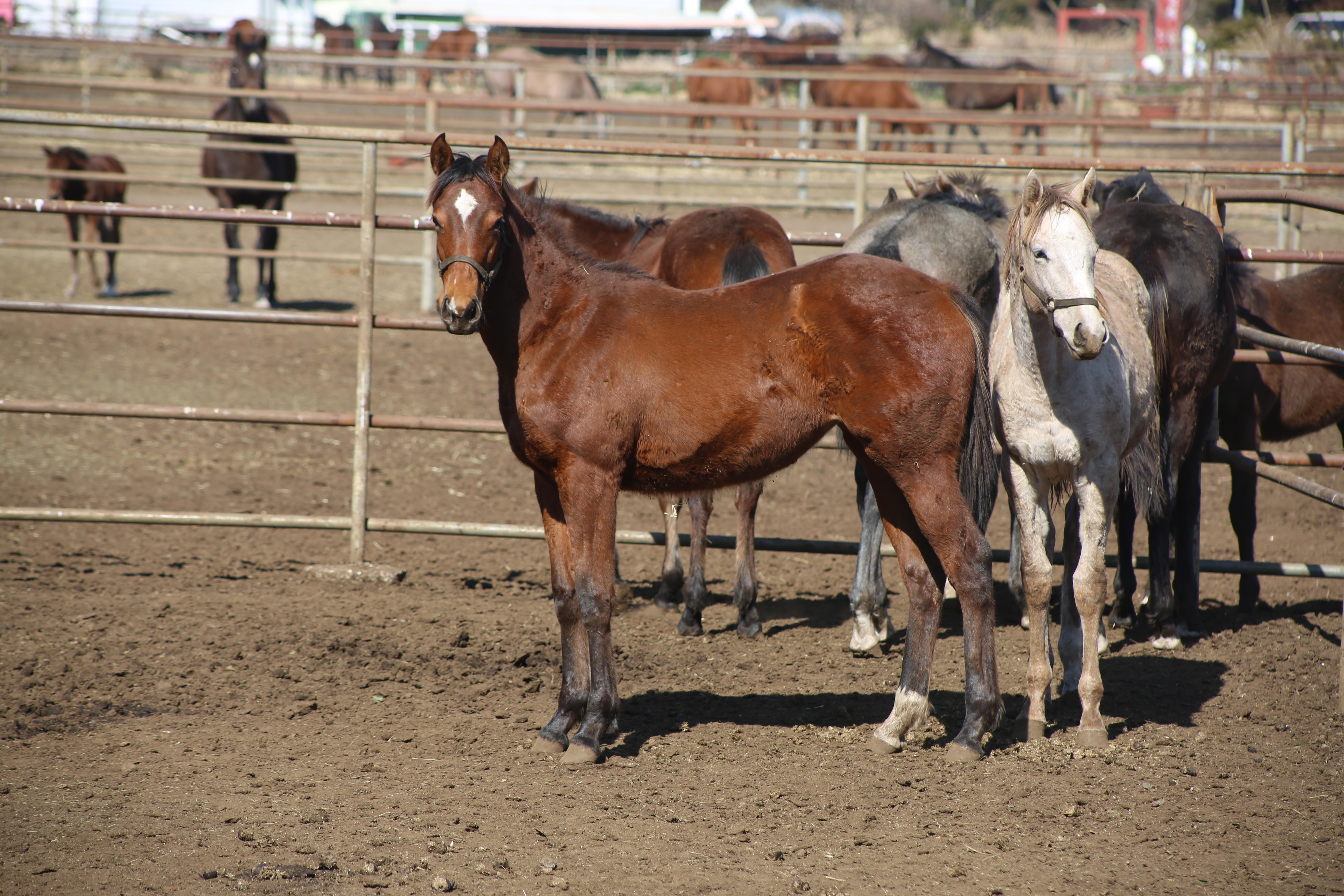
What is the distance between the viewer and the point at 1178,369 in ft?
14.3

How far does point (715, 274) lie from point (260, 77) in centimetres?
997

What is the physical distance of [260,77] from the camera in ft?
40.7

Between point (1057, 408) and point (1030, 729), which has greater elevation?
point (1057, 408)

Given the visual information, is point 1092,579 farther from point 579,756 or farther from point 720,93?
point 720,93

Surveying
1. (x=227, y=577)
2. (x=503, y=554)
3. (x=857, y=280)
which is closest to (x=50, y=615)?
(x=227, y=577)

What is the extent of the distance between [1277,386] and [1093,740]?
9.10ft

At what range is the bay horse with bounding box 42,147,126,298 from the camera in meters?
10.7

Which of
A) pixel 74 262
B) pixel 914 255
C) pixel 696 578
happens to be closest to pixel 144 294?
pixel 74 262

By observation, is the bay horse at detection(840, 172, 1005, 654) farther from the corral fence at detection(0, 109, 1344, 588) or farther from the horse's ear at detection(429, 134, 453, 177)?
the horse's ear at detection(429, 134, 453, 177)

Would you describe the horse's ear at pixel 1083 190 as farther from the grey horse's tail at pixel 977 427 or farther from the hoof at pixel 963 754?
the hoof at pixel 963 754

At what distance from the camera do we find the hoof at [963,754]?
333cm

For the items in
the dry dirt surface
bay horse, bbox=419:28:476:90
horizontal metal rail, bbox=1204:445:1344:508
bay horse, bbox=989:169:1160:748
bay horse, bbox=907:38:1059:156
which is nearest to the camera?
the dry dirt surface

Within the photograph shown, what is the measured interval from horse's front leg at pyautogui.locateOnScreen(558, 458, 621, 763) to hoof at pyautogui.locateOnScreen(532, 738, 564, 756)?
57mm

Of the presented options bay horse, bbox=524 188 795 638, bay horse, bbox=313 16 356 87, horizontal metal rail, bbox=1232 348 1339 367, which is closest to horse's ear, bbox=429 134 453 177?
bay horse, bbox=524 188 795 638
